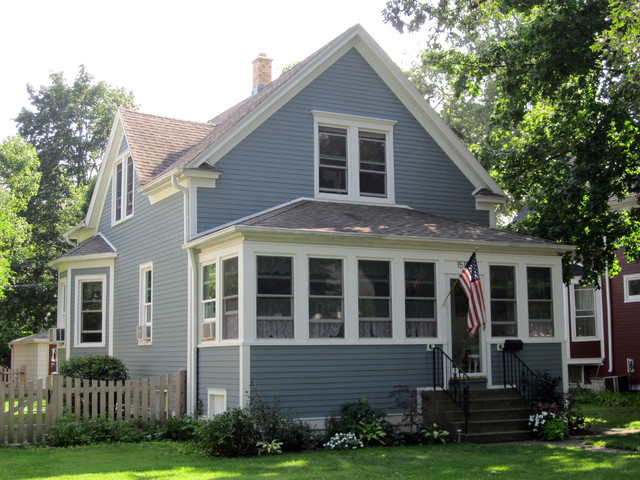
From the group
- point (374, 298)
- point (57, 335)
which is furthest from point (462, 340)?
point (57, 335)

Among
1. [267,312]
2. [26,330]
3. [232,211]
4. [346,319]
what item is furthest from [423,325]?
[26,330]

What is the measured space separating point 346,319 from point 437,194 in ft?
17.5

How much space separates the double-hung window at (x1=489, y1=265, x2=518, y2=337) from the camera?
1591 centimetres

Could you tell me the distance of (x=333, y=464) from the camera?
11367mm

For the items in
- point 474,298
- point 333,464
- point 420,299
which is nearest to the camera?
point 333,464

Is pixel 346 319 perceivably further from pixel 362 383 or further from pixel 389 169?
pixel 389 169

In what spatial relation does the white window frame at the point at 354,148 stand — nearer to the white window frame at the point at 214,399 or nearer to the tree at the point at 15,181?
the white window frame at the point at 214,399

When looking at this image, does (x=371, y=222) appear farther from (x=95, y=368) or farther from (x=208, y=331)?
(x=95, y=368)

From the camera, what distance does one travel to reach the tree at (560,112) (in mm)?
16344

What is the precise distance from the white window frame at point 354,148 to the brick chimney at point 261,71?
247 inches

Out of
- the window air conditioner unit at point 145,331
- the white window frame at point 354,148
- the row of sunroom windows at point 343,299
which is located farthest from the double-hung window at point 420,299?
the window air conditioner unit at point 145,331

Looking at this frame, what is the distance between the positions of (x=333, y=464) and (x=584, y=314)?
17153 mm

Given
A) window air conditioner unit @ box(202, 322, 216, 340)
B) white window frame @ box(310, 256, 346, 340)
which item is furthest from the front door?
window air conditioner unit @ box(202, 322, 216, 340)

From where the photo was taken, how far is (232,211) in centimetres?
1612
